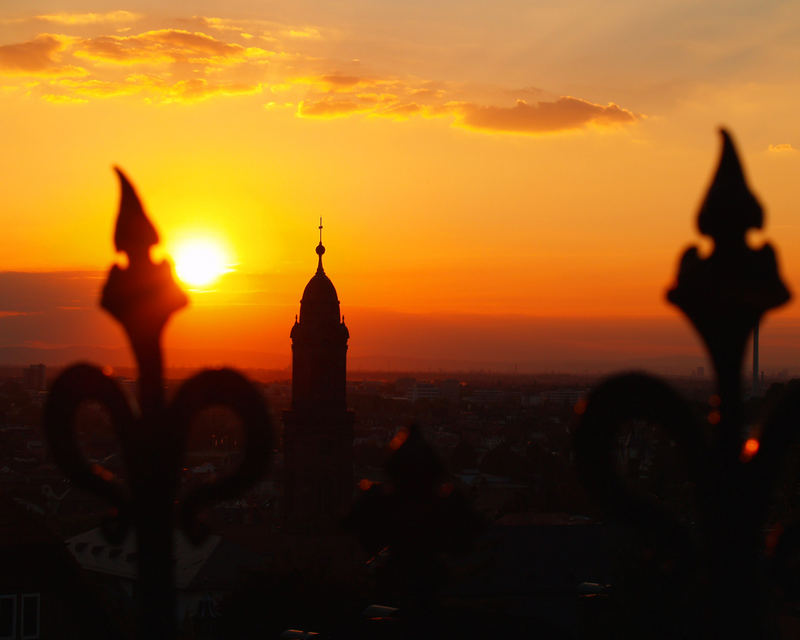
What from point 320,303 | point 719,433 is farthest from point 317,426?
point 719,433

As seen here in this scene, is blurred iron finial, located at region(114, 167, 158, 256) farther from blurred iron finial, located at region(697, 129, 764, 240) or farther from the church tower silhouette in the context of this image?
the church tower silhouette

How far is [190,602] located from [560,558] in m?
15.7

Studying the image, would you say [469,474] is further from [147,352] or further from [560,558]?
[147,352]

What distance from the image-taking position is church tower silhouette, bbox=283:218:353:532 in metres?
46.3

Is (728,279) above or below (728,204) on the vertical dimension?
below

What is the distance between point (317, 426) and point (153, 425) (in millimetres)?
43460

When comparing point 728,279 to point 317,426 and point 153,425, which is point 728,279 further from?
point 317,426

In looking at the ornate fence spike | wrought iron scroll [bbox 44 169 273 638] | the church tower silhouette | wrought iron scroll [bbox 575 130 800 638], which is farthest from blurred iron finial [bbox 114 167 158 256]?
the church tower silhouette

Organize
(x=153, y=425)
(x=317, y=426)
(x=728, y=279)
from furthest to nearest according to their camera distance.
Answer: (x=317, y=426) < (x=153, y=425) < (x=728, y=279)

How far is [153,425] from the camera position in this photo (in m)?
3.27

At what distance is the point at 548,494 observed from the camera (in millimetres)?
81938

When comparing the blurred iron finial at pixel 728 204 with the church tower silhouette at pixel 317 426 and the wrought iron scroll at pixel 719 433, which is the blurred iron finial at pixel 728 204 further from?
the church tower silhouette at pixel 317 426

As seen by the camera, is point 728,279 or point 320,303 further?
point 320,303

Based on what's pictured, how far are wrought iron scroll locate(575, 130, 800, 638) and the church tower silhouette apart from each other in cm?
4315
